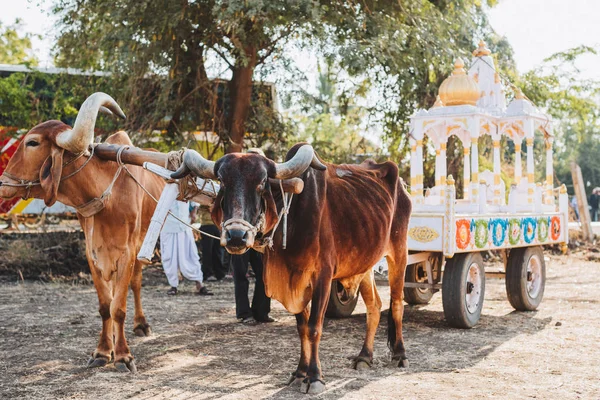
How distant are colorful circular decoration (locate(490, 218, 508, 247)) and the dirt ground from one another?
91 cm

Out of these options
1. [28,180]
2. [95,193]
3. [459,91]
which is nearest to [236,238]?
[95,193]

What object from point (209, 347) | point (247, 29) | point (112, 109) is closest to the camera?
point (112, 109)

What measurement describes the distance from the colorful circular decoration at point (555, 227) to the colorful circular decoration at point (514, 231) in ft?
3.73

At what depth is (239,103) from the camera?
1270cm

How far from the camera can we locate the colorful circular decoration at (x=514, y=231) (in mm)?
8227

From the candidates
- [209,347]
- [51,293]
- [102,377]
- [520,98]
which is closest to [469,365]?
[209,347]

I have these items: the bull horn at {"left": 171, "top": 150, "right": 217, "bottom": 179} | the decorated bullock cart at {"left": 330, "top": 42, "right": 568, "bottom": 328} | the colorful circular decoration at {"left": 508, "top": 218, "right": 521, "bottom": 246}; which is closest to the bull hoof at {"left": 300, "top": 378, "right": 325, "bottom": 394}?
the bull horn at {"left": 171, "top": 150, "right": 217, "bottom": 179}

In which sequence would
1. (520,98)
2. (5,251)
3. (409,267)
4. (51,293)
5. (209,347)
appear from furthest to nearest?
(5,251) → (51,293) → (520,98) → (409,267) → (209,347)

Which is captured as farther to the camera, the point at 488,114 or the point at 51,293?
the point at 51,293

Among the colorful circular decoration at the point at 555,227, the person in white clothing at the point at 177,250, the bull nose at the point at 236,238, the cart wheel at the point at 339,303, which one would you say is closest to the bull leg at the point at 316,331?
the bull nose at the point at 236,238

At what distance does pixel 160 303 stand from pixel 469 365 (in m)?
4.77

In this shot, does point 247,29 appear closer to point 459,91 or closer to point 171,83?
point 171,83

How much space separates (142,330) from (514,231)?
14.2ft

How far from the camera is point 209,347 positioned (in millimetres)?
6609
